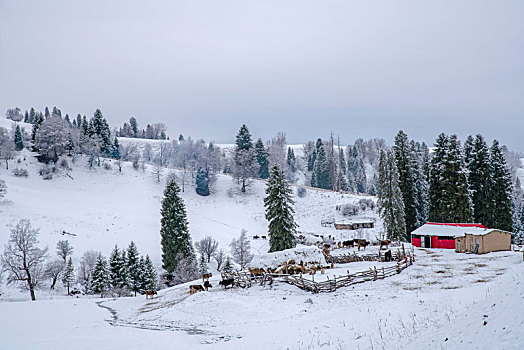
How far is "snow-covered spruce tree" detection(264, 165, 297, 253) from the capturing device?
140 feet

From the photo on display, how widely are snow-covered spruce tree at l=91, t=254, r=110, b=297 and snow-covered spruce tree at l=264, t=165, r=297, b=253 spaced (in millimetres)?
20614

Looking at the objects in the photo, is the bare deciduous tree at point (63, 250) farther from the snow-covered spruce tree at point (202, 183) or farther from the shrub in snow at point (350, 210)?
the shrub in snow at point (350, 210)

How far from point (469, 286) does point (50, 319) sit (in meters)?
27.3

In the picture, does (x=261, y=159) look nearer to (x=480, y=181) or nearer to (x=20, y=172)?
(x=20, y=172)

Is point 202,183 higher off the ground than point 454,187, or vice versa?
point 454,187

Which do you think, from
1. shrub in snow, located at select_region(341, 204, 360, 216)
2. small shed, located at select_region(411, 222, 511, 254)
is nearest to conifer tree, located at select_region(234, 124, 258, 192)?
shrub in snow, located at select_region(341, 204, 360, 216)

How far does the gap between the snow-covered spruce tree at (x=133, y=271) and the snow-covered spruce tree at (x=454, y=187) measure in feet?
132

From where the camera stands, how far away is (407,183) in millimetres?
51281

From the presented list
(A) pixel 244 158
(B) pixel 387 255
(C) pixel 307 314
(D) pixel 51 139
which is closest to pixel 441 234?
(B) pixel 387 255

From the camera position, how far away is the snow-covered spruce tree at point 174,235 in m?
47.0

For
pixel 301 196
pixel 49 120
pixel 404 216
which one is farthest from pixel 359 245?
pixel 49 120

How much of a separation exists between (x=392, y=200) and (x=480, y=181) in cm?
1186

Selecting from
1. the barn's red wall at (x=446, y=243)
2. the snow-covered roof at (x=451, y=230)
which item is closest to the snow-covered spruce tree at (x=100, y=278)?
the snow-covered roof at (x=451, y=230)

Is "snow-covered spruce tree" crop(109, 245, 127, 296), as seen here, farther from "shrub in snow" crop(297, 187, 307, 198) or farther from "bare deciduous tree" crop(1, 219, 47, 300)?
"shrub in snow" crop(297, 187, 307, 198)
